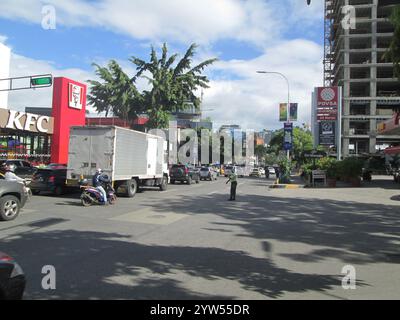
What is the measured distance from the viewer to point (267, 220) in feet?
44.5

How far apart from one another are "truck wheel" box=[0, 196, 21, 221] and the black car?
26.5ft

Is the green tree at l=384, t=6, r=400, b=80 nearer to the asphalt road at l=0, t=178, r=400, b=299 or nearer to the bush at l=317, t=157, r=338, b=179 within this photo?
the asphalt road at l=0, t=178, r=400, b=299

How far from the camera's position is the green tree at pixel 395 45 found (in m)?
7.94

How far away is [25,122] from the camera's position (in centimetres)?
2914

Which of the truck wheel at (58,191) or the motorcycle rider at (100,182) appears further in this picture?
the truck wheel at (58,191)

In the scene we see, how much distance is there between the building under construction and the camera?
7875cm

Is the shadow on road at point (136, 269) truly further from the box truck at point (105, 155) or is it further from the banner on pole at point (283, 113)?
the banner on pole at point (283, 113)

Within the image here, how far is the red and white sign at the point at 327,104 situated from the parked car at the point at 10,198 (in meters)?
25.6

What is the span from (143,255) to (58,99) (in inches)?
1030

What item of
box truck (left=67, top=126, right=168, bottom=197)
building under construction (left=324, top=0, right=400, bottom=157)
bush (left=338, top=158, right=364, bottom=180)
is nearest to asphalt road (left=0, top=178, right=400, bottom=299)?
box truck (left=67, top=126, right=168, bottom=197)

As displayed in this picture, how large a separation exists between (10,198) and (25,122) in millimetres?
18804

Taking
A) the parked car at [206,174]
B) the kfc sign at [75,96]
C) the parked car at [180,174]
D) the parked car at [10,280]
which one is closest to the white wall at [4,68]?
the kfc sign at [75,96]

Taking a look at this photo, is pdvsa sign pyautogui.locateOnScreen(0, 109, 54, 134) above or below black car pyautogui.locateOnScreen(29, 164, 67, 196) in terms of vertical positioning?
above
